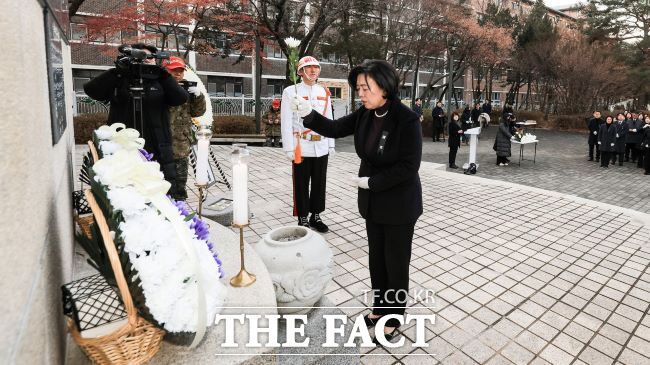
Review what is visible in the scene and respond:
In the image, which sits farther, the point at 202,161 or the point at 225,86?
the point at 225,86

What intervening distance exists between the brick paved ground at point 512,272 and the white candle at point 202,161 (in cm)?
140

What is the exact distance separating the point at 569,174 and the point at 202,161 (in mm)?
11055

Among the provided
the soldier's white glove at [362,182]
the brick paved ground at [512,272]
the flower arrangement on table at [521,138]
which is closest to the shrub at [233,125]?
the brick paved ground at [512,272]

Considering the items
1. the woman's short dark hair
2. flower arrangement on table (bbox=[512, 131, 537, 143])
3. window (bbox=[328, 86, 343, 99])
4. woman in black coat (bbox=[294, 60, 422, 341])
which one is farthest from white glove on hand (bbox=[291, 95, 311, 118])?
window (bbox=[328, 86, 343, 99])

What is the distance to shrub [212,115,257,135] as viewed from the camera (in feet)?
46.7

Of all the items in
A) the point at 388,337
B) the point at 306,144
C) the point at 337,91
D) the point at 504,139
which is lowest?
the point at 388,337

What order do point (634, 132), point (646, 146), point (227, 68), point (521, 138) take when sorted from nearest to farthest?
point (646, 146)
point (521, 138)
point (634, 132)
point (227, 68)

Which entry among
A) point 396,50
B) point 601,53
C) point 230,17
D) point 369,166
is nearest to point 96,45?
point 230,17

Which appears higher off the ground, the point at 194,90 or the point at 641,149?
the point at 194,90

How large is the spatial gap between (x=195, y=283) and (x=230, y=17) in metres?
15.9

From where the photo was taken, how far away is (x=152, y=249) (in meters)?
1.48

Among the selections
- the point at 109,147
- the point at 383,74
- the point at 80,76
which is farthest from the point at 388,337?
the point at 80,76

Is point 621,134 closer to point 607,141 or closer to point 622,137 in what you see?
point 622,137

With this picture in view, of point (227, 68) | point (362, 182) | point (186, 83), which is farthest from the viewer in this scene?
point (227, 68)
